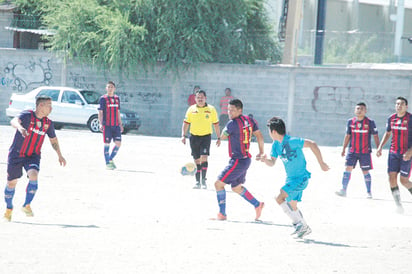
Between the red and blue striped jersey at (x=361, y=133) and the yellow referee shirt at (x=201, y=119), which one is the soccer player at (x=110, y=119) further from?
the red and blue striped jersey at (x=361, y=133)

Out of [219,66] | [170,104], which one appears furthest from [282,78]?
[170,104]

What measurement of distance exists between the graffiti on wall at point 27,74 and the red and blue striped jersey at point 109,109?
14460 mm

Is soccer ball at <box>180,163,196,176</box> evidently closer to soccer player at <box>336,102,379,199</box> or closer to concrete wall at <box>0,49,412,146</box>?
soccer player at <box>336,102,379,199</box>

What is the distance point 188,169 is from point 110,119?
7.69ft

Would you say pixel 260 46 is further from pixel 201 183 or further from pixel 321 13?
pixel 201 183

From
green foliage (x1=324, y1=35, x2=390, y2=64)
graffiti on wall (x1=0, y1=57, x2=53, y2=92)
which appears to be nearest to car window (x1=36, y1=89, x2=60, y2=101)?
graffiti on wall (x1=0, y1=57, x2=53, y2=92)

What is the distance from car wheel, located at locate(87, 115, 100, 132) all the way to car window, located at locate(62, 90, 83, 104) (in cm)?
84

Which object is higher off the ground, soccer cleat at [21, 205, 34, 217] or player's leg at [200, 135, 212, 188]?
player's leg at [200, 135, 212, 188]

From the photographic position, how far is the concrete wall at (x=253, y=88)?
2544cm

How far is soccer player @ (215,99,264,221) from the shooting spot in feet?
31.9

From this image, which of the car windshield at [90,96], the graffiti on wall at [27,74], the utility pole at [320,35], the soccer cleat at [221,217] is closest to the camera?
the soccer cleat at [221,217]

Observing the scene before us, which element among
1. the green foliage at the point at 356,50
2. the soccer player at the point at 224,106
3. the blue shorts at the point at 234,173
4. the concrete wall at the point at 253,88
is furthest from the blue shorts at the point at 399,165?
the green foliage at the point at 356,50

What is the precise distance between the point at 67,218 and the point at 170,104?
18721 millimetres

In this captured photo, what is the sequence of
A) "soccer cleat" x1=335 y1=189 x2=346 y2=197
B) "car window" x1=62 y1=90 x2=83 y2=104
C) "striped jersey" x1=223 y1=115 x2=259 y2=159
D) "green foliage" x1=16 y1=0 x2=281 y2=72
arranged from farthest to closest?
"green foliage" x1=16 y1=0 x2=281 y2=72 → "car window" x1=62 y1=90 x2=83 y2=104 → "soccer cleat" x1=335 y1=189 x2=346 y2=197 → "striped jersey" x1=223 y1=115 x2=259 y2=159
